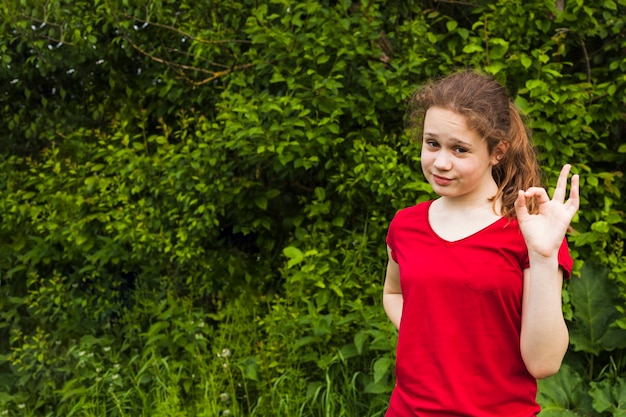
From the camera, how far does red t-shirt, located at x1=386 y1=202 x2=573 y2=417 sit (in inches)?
73.8

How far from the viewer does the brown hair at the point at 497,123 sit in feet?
6.47

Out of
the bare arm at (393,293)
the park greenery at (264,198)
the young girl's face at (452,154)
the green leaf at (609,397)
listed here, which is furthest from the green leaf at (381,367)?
the young girl's face at (452,154)

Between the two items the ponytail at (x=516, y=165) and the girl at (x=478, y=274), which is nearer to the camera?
the girl at (x=478, y=274)

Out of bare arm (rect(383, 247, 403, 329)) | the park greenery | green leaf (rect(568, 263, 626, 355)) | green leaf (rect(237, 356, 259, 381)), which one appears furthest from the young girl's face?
green leaf (rect(237, 356, 259, 381))

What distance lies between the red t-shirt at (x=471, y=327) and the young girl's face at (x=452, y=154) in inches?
4.7

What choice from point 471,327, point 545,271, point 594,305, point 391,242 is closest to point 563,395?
point 594,305

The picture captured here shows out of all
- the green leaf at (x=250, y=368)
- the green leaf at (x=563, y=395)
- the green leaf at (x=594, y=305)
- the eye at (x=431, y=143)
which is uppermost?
the eye at (x=431, y=143)

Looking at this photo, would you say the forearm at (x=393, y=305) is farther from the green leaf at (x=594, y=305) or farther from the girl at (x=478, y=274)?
the green leaf at (x=594, y=305)

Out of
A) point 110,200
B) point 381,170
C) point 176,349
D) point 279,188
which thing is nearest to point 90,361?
point 176,349

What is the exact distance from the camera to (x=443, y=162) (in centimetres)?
193

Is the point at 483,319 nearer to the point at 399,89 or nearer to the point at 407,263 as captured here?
the point at 407,263

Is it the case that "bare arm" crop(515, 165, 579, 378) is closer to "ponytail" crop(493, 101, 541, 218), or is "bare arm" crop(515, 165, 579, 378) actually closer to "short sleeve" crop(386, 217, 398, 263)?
"ponytail" crop(493, 101, 541, 218)

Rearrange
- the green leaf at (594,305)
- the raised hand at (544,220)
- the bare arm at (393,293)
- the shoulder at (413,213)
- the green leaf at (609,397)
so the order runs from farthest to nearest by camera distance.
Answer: the green leaf at (594,305)
the green leaf at (609,397)
the bare arm at (393,293)
the shoulder at (413,213)
the raised hand at (544,220)

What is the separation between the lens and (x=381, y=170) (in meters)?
4.09
